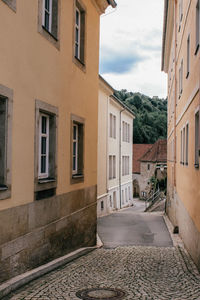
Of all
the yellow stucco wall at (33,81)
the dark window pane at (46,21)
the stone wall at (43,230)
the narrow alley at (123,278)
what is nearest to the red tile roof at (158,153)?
the narrow alley at (123,278)

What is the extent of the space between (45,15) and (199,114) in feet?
13.9

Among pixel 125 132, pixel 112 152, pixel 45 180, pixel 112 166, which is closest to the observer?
pixel 45 180

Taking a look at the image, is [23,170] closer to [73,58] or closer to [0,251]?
[0,251]

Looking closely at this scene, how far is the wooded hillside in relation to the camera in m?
77.0

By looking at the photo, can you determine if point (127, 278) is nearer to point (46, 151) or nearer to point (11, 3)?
point (46, 151)

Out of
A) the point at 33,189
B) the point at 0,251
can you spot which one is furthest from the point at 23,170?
the point at 0,251

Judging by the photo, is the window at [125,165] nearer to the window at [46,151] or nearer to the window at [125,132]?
the window at [125,132]

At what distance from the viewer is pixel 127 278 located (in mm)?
8461

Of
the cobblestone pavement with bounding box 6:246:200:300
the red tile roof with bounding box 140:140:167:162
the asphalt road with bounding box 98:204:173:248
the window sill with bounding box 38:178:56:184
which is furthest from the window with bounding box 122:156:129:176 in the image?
the window sill with bounding box 38:178:56:184

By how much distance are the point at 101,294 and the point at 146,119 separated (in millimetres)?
74804

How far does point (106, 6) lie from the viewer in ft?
45.3

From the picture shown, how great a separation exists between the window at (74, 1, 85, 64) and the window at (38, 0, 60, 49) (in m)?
1.99

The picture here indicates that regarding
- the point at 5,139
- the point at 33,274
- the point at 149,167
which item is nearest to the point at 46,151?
the point at 5,139

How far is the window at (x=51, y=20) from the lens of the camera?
9070mm
